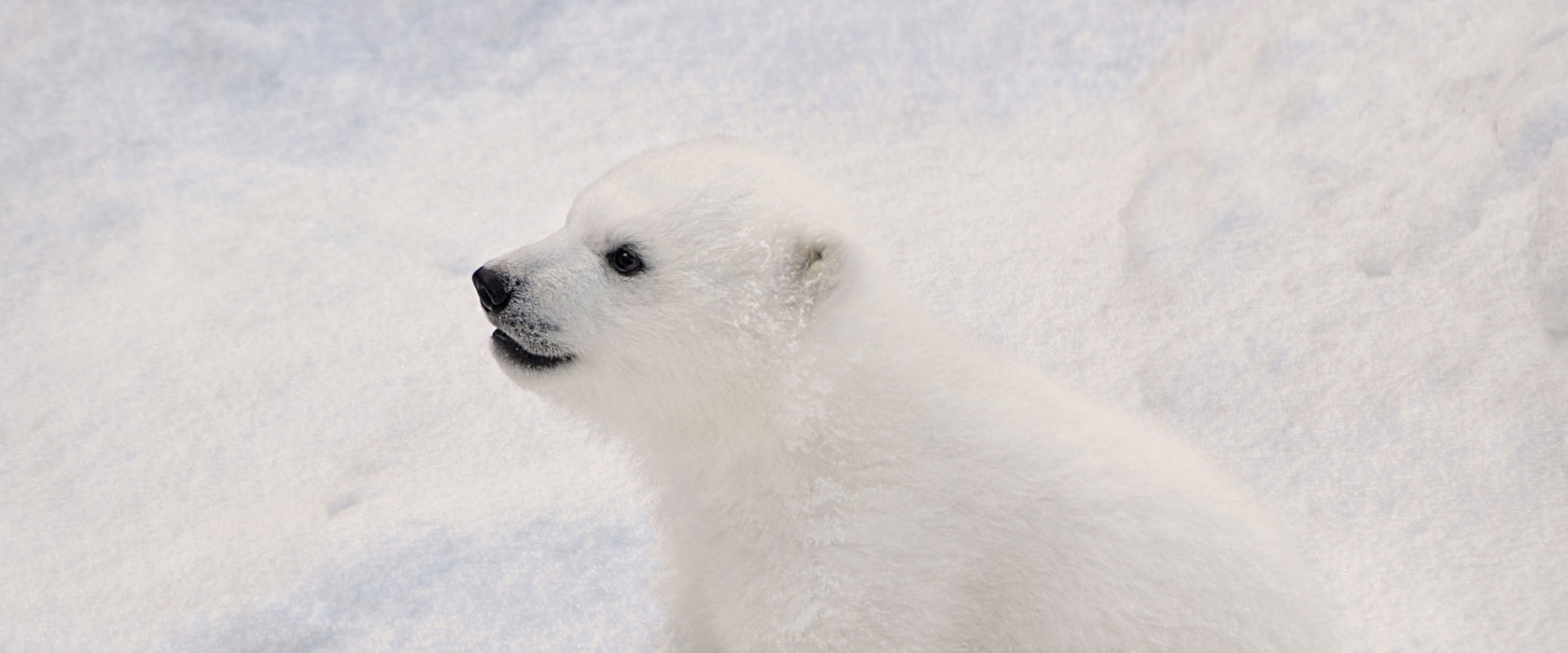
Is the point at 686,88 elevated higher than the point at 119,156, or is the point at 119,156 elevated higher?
the point at 119,156

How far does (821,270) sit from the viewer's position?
2148mm

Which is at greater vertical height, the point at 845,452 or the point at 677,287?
the point at 677,287

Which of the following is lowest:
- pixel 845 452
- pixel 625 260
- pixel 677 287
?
pixel 845 452

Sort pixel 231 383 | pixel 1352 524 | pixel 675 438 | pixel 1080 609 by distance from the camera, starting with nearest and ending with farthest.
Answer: pixel 1080 609 → pixel 675 438 → pixel 1352 524 → pixel 231 383

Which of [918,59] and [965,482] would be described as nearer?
[965,482]

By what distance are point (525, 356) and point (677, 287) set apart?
1.09 feet

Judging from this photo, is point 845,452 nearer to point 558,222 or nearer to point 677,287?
point 677,287

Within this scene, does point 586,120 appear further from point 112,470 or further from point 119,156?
point 112,470

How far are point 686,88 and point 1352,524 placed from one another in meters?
3.14

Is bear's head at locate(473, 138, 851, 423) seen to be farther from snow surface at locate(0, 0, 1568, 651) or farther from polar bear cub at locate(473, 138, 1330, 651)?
snow surface at locate(0, 0, 1568, 651)

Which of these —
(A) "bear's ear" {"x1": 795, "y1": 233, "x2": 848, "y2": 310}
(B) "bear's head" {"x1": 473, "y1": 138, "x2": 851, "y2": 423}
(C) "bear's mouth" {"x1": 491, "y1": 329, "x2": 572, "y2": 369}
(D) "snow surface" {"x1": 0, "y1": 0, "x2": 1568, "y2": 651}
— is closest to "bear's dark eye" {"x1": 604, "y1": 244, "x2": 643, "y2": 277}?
(B) "bear's head" {"x1": 473, "y1": 138, "x2": 851, "y2": 423}

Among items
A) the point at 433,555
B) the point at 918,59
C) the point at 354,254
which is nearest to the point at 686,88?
the point at 918,59

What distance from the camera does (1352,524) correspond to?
3.06 metres

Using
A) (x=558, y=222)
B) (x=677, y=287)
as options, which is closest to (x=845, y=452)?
(x=677, y=287)
